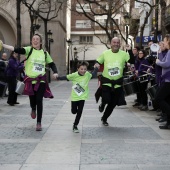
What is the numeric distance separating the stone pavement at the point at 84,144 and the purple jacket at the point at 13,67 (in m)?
3.24

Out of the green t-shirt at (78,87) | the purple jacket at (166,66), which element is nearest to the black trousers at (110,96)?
the green t-shirt at (78,87)

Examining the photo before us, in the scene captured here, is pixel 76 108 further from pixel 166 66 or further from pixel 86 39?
pixel 86 39

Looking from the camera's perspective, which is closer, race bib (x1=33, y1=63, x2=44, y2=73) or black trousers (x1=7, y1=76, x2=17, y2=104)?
race bib (x1=33, y1=63, x2=44, y2=73)

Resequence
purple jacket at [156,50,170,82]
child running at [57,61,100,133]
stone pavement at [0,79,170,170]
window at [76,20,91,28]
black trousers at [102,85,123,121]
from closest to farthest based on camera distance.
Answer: stone pavement at [0,79,170,170] → child running at [57,61,100,133] → purple jacket at [156,50,170,82] → black trousers at [102,85,123,121] → window at [76,20,91,28]

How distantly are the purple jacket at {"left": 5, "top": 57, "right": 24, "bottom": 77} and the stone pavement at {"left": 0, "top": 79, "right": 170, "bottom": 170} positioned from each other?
324 centimetres

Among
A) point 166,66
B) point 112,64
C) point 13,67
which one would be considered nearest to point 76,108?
point 112,64

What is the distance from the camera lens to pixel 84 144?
23.1ft

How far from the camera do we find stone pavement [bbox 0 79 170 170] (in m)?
5.63

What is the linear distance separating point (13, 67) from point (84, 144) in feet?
23.9

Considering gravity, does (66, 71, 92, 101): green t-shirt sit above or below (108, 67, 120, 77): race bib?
below

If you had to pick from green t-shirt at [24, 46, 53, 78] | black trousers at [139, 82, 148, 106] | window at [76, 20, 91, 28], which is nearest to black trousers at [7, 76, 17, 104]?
black trousers at [139, 82, 148, 106]

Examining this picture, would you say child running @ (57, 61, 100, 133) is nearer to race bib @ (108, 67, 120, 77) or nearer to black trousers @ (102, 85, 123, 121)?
black trousers @ (102, 85, 123, 121)

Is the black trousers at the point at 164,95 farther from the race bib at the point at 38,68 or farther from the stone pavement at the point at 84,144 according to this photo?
the race bib at the point at 38,68

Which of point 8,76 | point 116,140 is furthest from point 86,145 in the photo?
point 8,76
